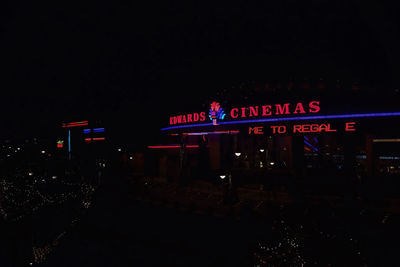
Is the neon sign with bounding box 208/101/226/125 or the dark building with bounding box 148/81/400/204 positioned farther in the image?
the neon sign with bounding box 208/101/226/125

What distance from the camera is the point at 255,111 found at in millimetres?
11008

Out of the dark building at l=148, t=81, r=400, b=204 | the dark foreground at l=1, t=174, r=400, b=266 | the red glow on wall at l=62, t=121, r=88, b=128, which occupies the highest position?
the red glow on wall at l=62, t=121, r=88, b=128

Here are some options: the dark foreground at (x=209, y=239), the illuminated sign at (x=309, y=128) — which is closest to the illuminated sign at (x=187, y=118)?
the illuminated sign at (x=309, y=128)

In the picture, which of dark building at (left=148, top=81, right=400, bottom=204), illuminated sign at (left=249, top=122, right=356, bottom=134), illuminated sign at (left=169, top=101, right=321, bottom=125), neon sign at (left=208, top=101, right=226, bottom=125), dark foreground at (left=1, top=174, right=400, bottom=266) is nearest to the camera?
dark foreground at (left=1, top=174, right=400, bottom=266)

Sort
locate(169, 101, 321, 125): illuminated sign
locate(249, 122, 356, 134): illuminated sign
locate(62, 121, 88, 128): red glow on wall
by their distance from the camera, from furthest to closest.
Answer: locate(62, 121, 88, 128): red glow on wall → locate(169, 101, 321, 125): illuminated sign → locate(249, 122, 356, 134): illuminated sign

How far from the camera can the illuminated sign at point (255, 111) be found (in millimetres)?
10008

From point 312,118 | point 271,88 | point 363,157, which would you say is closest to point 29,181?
point 271,88

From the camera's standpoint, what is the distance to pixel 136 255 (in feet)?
22.4

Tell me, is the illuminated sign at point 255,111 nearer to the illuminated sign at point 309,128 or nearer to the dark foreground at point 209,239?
the illuminated sign at point 309,128

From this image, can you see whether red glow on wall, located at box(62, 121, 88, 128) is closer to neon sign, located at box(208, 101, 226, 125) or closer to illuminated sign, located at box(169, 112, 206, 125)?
illuminated sign, located at box(169, 112, 206, 125)

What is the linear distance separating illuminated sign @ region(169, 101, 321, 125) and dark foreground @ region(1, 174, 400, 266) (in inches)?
148

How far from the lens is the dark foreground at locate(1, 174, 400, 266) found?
4.84 metres

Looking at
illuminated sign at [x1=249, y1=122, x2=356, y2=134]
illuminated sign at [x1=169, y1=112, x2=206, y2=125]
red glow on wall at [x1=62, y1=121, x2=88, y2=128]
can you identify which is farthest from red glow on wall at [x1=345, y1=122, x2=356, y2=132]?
red glow on wall at [x1=62, y1=121, x2=88, y2=128]

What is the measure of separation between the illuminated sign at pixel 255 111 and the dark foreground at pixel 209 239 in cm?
375
